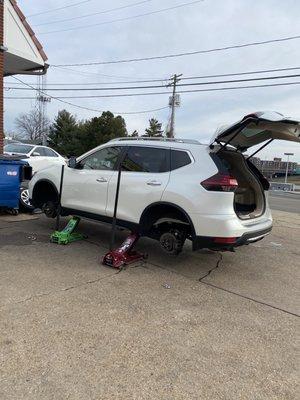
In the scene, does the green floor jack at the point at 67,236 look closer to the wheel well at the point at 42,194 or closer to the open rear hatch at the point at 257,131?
the wheel well at the point at 42,194

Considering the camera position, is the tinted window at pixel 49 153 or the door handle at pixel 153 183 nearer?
the door handle at pixel 153 183

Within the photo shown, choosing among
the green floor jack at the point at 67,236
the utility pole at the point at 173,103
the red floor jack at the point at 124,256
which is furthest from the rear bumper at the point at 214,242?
the utility pole at the point at 173,103

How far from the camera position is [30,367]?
306cm

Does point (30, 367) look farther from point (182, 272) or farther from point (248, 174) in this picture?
point (248, 174)

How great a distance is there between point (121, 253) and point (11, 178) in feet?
12.7

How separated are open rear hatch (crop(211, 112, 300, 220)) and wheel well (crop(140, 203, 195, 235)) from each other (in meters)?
0.72

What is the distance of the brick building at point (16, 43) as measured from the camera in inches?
384

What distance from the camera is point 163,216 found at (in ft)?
18.7

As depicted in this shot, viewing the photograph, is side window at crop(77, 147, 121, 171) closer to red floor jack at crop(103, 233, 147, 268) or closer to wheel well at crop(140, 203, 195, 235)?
wheel well at crop(140, 203, 195, 235)

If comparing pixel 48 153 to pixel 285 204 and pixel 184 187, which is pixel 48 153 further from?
pixel 184 187

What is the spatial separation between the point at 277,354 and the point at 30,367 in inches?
82.5

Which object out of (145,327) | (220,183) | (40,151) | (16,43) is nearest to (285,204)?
(40,151)

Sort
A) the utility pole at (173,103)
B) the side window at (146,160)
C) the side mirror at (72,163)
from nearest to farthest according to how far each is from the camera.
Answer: the side window at (146,160), the side mirror at (72,163), the utility pole at (173,103)

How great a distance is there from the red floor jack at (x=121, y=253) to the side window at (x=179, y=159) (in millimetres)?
848
